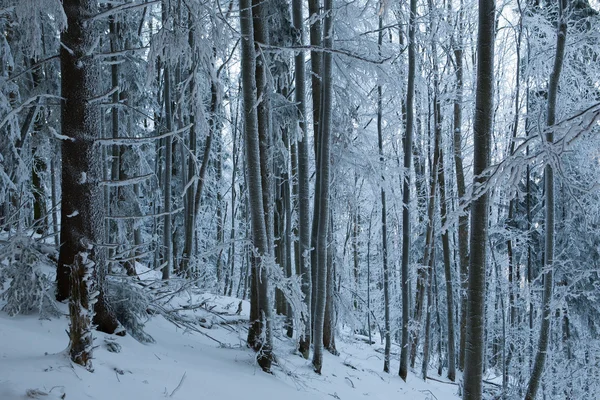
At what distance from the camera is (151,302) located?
5.70 metres

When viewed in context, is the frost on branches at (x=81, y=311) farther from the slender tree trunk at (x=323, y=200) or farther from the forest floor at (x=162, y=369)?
the slender tree trunk at (x=323, y=200)

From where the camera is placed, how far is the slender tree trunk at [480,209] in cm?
363

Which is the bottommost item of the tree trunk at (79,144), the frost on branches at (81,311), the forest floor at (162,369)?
the forest floor at (162,369)

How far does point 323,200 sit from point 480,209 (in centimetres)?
329

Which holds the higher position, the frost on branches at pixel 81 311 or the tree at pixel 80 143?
the tree at pixel 80 143

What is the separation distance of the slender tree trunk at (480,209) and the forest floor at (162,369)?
2035 millimetres

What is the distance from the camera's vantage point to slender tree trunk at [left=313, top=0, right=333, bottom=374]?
6.51m

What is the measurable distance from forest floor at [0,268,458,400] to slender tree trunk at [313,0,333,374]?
47cm

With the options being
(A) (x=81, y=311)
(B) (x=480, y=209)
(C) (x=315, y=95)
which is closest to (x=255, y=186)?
(A) (x=81, y=311)

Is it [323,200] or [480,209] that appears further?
[323,200]

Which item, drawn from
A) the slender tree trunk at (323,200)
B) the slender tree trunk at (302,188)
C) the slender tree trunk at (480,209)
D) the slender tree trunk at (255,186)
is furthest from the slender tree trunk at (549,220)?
the slender tree trunk at (255,186)

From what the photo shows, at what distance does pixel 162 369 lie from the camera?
13.5 feet

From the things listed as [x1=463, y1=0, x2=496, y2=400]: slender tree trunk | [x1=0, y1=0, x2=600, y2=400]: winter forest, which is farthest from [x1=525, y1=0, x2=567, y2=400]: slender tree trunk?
[x1=463, y1=0, x2=496, y2=400]: slender tree trunk

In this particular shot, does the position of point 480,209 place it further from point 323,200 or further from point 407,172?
point 407,172
